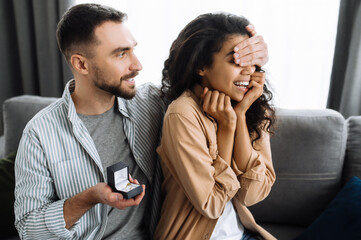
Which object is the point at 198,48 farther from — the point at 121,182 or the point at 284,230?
the point at 284,230

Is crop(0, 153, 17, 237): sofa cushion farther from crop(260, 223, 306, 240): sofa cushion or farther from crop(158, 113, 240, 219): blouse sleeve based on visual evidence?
crop(260, 223, 306, 240): sofa cushion

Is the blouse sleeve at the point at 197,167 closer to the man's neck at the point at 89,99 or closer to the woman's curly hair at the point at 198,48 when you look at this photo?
the woman's curly hair at the point at 198,48

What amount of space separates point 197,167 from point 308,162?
2.33 feet

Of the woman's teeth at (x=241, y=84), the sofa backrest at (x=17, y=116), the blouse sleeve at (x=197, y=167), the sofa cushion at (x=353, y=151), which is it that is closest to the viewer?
the blouse sleeve at (x=197, y=167)

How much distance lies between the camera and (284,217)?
61.7 inches

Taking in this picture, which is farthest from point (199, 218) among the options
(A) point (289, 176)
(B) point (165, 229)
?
(A) point (289, 176)

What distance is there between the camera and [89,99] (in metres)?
1.24

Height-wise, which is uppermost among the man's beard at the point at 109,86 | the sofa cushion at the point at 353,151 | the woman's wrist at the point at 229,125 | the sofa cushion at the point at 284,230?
the man's beard at the point at 109,86

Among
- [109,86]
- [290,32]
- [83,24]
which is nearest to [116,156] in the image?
[109,86]

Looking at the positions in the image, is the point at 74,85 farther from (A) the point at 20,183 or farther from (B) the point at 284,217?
(B) the point at 284,217

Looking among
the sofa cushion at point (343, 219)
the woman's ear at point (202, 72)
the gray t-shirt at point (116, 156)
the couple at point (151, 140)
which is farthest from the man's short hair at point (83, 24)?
the sofa cushion at point (343, 219)

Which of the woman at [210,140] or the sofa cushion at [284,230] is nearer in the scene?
the woman at [210,140]

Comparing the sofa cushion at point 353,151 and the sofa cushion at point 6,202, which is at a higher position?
the sofa cushion at point 353,151

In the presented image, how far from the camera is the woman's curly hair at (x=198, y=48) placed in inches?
44.1
